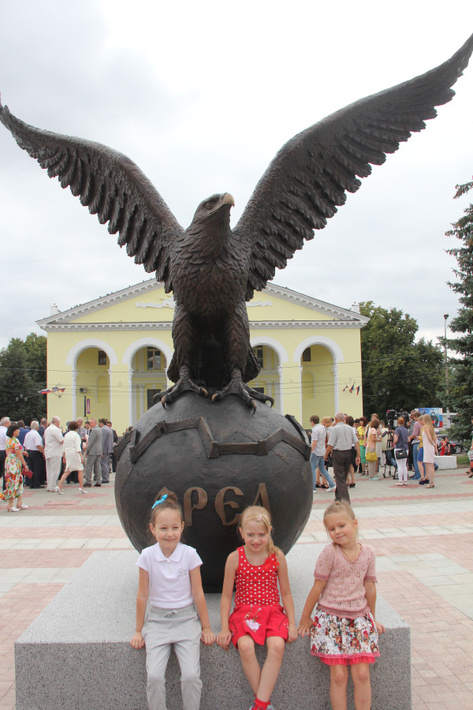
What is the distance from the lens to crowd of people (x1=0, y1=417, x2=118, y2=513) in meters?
10.6

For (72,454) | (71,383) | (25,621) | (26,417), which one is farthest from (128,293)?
(25,621)

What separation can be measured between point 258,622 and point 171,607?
47 cm

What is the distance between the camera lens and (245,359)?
162 inches

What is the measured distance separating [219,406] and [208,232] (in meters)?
1.23

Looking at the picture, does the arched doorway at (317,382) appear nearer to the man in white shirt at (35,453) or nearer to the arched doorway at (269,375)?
the arched doorway at (269,375)

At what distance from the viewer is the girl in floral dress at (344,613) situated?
9.57ft

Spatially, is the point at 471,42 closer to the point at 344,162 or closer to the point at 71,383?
the point at 344,162

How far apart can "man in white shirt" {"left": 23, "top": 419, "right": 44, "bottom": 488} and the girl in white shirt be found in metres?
12.3

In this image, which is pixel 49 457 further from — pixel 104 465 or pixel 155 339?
pixel 155 339

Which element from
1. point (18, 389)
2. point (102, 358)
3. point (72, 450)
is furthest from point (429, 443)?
point (18, 389)

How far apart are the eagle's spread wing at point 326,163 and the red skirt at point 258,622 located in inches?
99.7

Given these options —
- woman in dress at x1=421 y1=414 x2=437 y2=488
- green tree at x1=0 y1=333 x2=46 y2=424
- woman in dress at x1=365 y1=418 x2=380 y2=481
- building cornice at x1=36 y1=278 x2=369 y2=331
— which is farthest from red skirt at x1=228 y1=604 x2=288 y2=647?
green tree at x1=0 y1=333 x2=46 y2=424

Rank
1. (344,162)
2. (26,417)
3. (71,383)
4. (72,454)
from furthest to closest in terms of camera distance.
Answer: (26,417) → (71,383) → (72,454) → (344,162)

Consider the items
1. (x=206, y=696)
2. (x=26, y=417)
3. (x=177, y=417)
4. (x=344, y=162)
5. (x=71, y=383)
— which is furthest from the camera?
(x=26, y=417)
